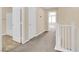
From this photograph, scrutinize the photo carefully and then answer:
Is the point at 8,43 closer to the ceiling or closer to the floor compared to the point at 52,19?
closer to the floor

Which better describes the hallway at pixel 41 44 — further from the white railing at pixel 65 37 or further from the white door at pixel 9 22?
the white door at pixel 9 22

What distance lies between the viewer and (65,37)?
1235 mm

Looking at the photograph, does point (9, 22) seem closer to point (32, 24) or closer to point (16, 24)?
point (16, 24)

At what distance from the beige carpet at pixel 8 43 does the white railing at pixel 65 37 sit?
44 cm

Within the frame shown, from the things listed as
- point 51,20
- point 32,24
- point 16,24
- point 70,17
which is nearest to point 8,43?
point 16,24

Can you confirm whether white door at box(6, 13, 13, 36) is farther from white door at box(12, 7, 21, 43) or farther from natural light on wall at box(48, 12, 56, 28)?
natural light on wall at box(48, 12, 56, 28)

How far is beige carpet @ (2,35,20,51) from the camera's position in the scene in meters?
1.19

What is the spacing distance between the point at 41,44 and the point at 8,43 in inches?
14.1

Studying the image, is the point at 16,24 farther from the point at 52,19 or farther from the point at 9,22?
the point at 52,19

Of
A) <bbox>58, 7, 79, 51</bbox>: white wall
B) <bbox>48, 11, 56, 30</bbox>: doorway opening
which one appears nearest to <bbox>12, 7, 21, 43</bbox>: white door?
<bbox>48, 11, 56, 30</bbox>: doorway opening

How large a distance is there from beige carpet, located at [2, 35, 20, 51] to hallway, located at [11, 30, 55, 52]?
45 millimetres
